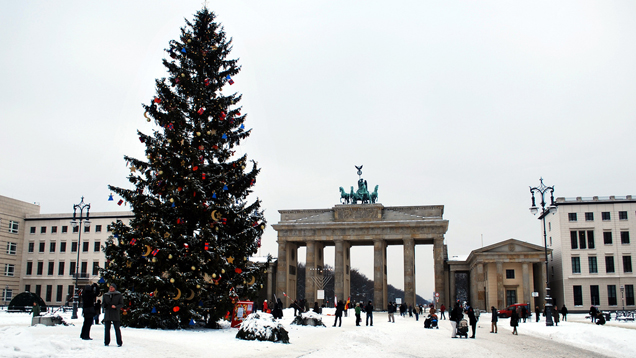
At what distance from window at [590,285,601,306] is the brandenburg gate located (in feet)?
60.0

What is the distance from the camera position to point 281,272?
263ft

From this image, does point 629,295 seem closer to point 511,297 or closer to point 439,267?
point 511,297

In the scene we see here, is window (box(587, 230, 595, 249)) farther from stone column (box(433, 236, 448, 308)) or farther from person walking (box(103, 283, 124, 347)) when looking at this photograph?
person walking (box(103, 283, 124, 347))

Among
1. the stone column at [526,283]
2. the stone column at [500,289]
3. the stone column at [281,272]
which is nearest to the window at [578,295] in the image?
the stone column at [526,283]

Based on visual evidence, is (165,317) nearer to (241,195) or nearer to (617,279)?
(241,195)

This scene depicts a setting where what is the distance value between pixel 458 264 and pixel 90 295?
70.8 m

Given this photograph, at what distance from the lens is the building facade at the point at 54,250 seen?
246ft

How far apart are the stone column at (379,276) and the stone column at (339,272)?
471 cm

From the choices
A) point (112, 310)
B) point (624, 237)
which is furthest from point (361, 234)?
point (112, 310)

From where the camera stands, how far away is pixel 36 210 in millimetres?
78625

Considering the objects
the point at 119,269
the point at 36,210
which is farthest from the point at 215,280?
the point at 36,210

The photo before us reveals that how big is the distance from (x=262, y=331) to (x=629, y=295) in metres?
62.8

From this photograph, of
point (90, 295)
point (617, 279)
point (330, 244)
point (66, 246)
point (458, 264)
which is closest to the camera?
point (90, 295)

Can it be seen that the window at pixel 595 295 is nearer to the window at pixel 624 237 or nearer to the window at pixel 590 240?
the window at pixel 590 240
